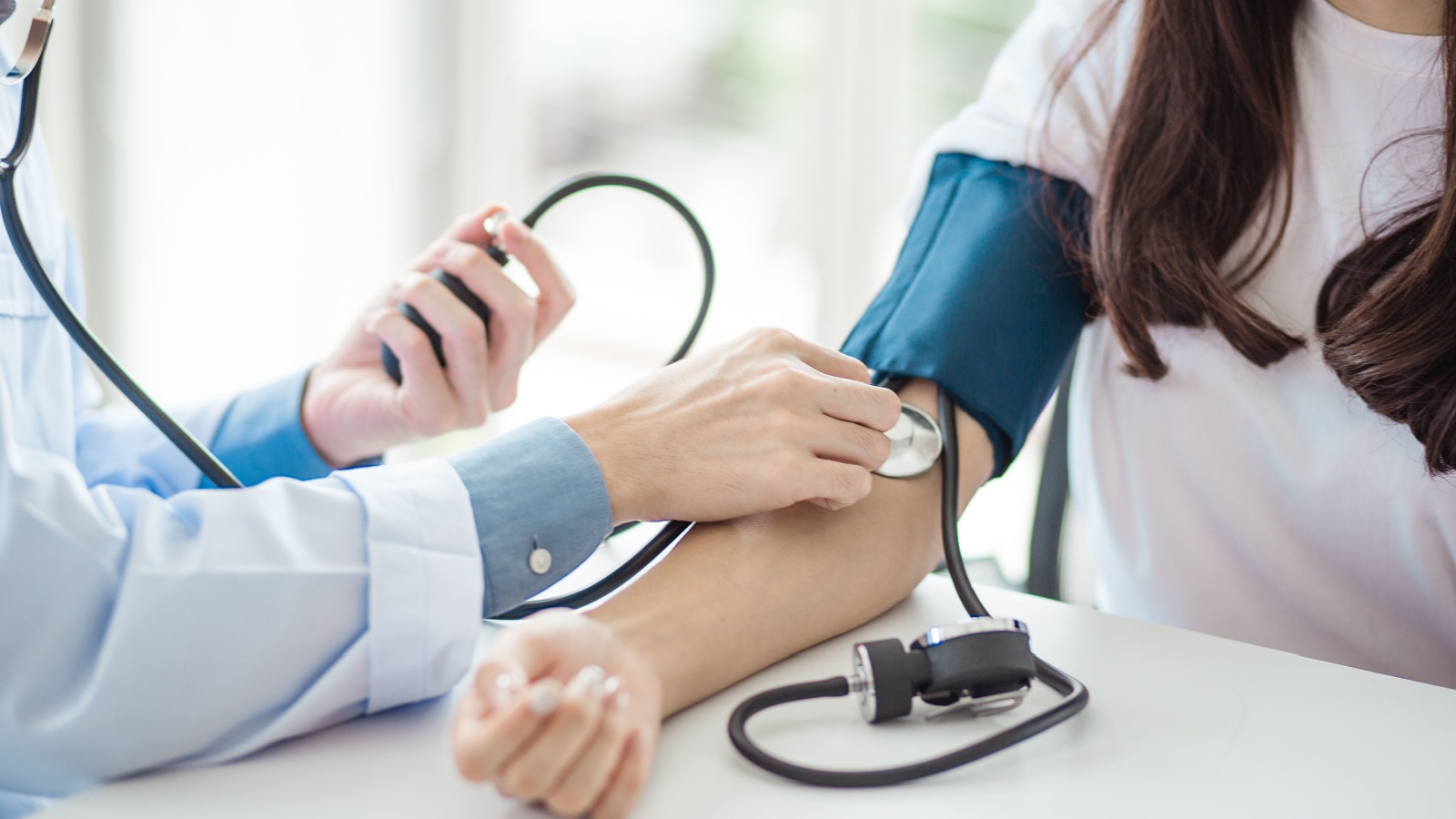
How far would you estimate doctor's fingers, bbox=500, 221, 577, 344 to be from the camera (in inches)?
33.7

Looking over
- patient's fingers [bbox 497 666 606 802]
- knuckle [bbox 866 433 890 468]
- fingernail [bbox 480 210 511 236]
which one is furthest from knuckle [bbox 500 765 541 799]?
fingernail [bbox 480 210 511 236]

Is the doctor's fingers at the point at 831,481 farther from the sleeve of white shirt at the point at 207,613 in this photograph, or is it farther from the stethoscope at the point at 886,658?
the sleeve of white shirt at the point at 207,613

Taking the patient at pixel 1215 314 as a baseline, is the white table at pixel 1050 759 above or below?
below

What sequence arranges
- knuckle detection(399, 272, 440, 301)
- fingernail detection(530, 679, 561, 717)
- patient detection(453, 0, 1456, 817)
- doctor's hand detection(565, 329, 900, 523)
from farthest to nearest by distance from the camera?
knuckle detection(399, 272, 440, 301)
patient detection(453, 0, 1456, 817)
doctor's hand detection(565, 329, 900, 523)
fingernail detection(530, 679, 561, 717)

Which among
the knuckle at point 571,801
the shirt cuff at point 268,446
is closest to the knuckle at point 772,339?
the knuckle at point 571,801

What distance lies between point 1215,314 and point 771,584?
16.8 inches

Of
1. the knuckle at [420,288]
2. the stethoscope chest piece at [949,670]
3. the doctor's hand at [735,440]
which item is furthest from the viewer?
the knuckle at [420,288]

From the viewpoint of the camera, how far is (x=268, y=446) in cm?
94

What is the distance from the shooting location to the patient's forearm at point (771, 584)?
1.78 ft

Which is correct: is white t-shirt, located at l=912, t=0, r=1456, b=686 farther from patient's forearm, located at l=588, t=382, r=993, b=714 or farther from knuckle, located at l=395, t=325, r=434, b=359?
knuckle, located at l=395, t=325, r=434, b=359

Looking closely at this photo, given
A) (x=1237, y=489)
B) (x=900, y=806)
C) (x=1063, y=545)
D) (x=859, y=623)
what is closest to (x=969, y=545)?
(x=1063, y=545)

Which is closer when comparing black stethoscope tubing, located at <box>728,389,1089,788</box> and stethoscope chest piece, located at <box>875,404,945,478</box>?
black stethoscope tubing, located at <box>728,389,1089,788</box>

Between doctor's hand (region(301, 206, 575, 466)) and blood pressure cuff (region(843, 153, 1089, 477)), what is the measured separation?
287mm

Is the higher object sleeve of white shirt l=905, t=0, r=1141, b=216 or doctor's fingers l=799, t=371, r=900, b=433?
sleeve of white shirt l=905, t=0, r=1141, b=216
